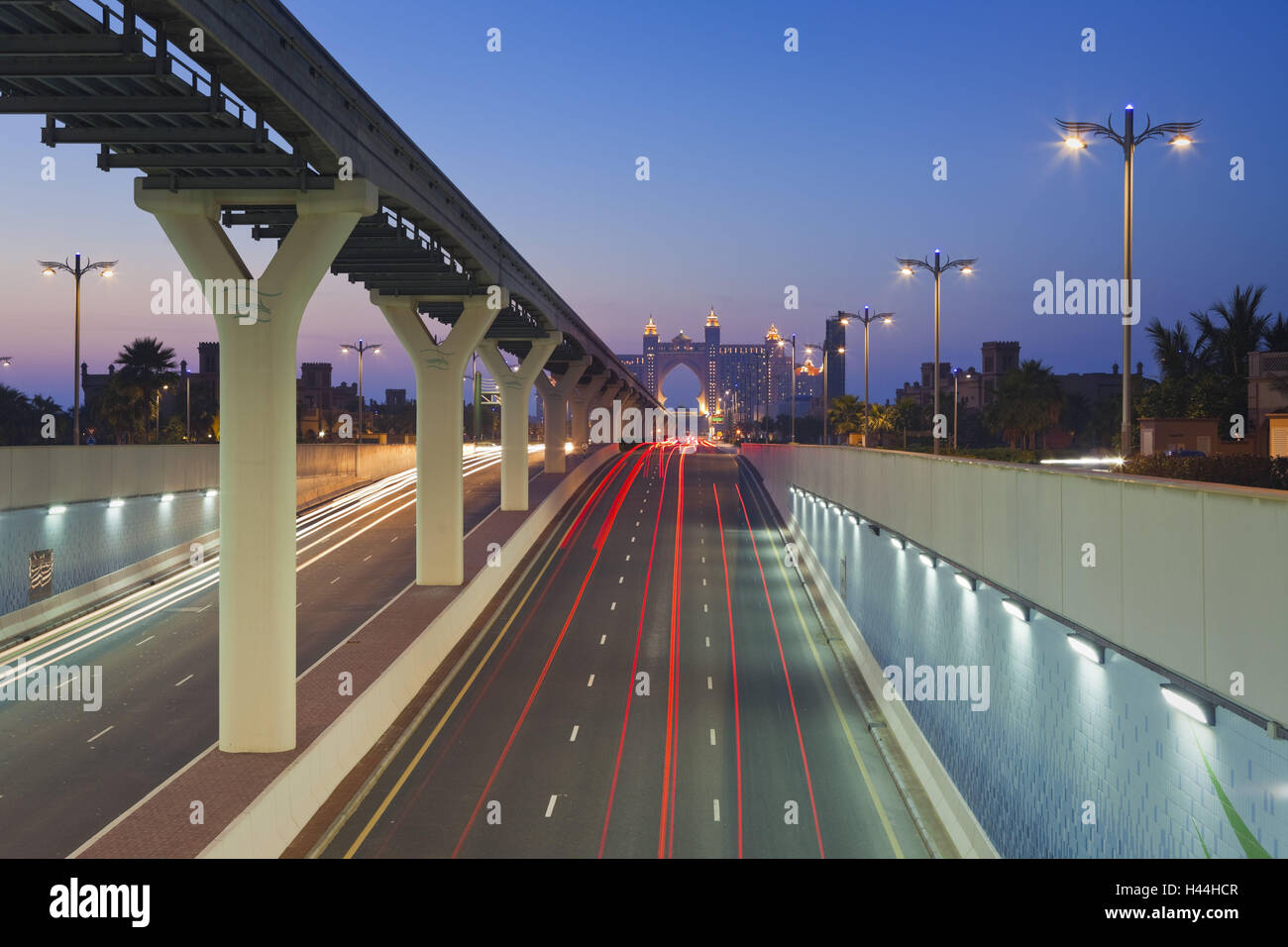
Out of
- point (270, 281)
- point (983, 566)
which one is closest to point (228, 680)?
point (270, 281)

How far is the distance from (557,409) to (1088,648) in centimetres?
6840

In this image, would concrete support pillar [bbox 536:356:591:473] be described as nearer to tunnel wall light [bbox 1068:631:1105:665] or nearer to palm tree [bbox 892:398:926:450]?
palm tree [bbox 892:398:926:450]

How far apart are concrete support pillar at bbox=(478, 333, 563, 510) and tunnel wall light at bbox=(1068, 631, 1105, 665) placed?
139ft

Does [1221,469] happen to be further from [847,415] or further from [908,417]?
[847,415]

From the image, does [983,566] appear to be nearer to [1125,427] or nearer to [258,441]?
[1125,427]

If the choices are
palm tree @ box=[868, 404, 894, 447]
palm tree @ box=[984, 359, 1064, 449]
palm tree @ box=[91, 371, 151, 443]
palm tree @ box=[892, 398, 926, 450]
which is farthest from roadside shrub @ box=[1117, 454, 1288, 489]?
palm tree @ box=[892, 398, 926, 450]

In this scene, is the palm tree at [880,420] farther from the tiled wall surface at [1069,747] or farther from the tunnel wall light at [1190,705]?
the tunnel wall light at [1190,705]

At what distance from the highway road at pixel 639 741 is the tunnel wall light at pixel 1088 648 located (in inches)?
225

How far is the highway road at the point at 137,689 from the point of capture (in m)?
19.8

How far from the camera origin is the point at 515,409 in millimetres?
59375

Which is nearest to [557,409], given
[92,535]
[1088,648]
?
[92,535]

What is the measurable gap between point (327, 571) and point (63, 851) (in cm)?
2646

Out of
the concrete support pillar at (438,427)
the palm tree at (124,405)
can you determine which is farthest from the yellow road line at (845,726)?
the palm tree at (124,405)

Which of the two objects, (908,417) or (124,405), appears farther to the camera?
(908,417)
